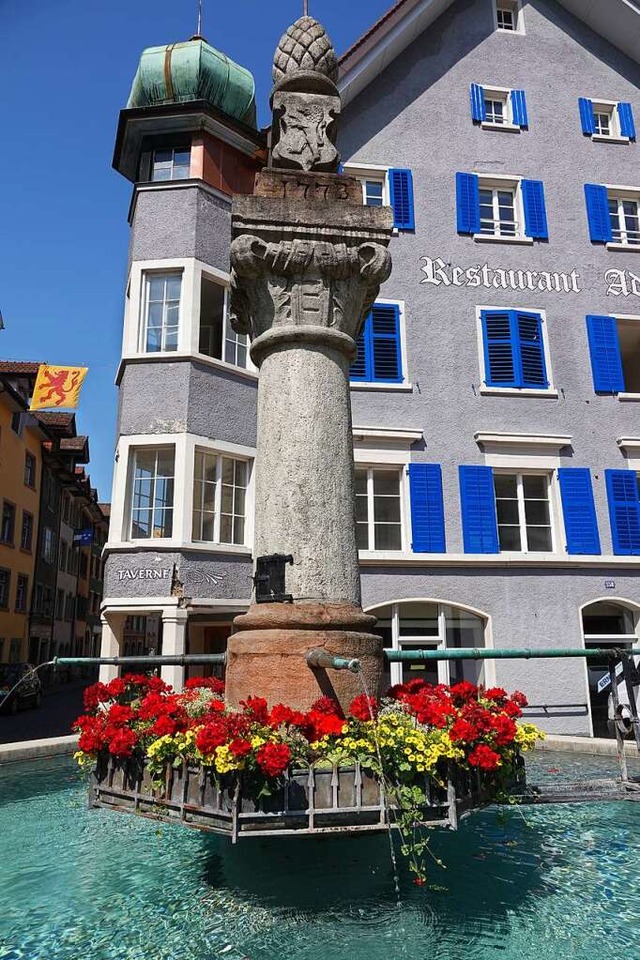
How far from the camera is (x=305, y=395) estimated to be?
5.85 meters

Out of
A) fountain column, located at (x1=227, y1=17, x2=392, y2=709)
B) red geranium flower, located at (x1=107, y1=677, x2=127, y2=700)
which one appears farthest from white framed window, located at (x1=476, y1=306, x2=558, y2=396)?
red geranium flower, located at (x1=107, y1=677, x2=127, y2=700)

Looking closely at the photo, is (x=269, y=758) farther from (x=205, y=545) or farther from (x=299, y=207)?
(x=205, y=545)

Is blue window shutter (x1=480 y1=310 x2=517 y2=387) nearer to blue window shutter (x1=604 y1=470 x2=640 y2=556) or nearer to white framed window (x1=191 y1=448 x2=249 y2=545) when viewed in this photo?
blue window shutter (x1=604 y1=470 x2=640 y2=556)

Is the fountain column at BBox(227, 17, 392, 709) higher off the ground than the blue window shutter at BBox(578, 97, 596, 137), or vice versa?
the blue window shutter at BBox(578, 97, 596, 137)

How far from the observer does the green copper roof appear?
17172 millimetres

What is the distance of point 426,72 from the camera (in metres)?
19.1

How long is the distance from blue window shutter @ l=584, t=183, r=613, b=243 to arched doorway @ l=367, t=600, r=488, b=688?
386 inches

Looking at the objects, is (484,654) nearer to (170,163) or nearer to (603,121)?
(170,163)

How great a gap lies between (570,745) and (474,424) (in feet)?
25.7

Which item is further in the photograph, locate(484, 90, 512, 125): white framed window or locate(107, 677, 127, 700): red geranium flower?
locate(484, 90, 512, 125): white framed window

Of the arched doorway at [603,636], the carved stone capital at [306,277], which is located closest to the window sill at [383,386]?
the arched doorway at [603,636]

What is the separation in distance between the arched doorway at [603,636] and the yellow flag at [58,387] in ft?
46.8

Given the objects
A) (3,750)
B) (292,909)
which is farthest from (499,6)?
(292,909)

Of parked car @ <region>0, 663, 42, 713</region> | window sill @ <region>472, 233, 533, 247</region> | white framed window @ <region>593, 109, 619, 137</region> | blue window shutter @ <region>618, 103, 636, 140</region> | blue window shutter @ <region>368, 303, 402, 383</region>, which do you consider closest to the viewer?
blue window shutter @ <region>368, 303, 402, 383</region>
